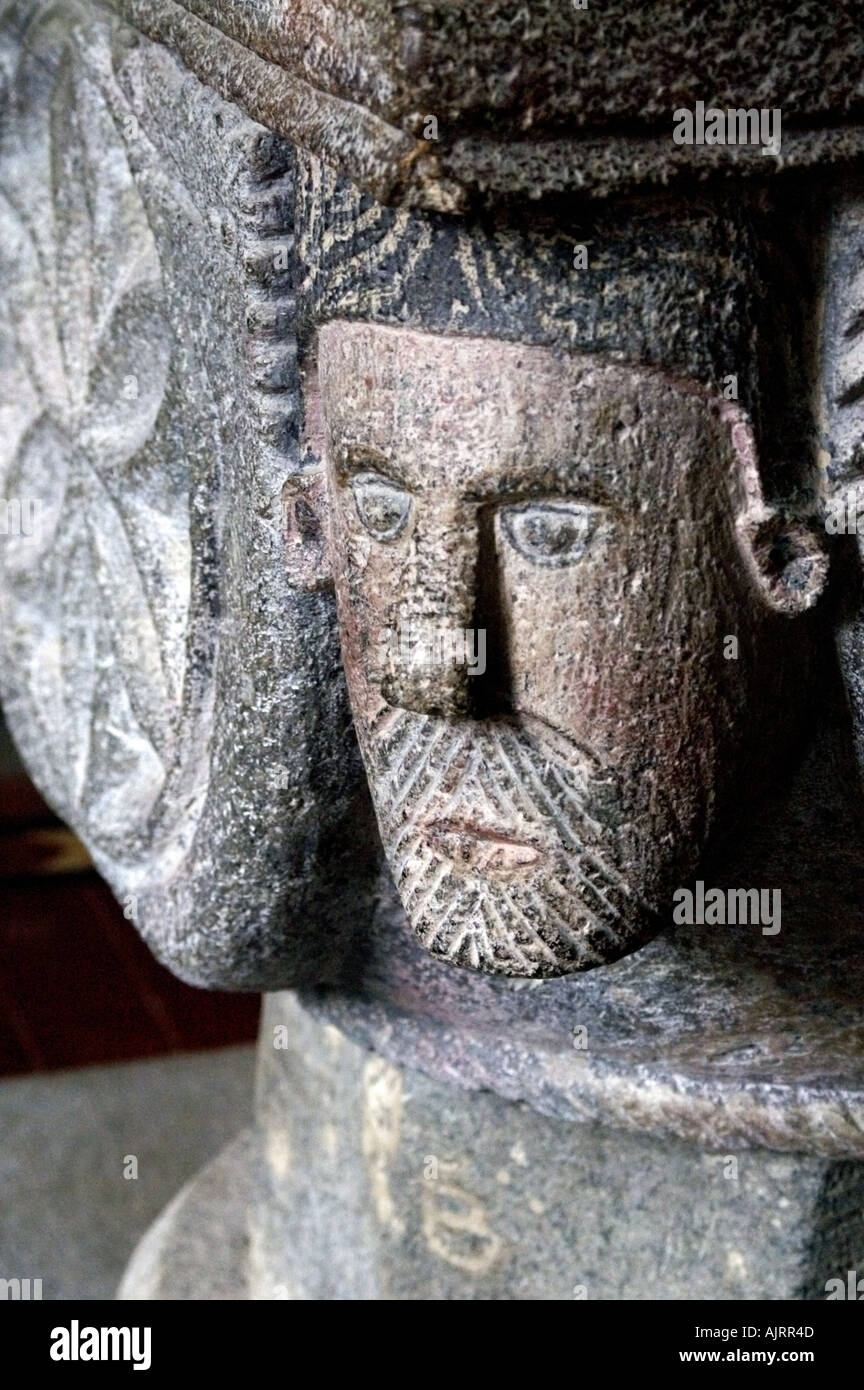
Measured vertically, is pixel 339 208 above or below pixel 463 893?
above

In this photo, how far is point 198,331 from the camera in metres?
1.42

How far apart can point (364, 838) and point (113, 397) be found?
382 mm

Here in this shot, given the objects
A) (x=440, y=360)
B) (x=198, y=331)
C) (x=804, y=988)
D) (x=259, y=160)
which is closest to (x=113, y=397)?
(x=198, y=331)

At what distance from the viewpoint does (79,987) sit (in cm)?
276

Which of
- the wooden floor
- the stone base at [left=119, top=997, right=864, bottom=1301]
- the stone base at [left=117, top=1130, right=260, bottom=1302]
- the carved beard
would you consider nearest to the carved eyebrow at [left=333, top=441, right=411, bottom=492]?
the carved beard

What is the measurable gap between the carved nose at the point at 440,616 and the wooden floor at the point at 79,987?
1.52 metres

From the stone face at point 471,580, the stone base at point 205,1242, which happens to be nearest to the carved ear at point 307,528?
the stone face at point 471,580

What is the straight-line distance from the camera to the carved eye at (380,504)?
121 cm

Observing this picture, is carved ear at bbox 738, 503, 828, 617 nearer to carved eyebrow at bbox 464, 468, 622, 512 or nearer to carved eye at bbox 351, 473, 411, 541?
carved eyebrow at bbox 464, 468, 622, 512

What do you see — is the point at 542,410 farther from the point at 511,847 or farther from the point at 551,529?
the point at 511,847

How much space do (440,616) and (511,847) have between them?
5.8 inches

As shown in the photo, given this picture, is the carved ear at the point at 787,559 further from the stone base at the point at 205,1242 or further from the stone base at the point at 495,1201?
the stone base at the point at 205,1242

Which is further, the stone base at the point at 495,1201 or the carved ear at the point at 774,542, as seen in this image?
the stone base at the point at 495,1201
